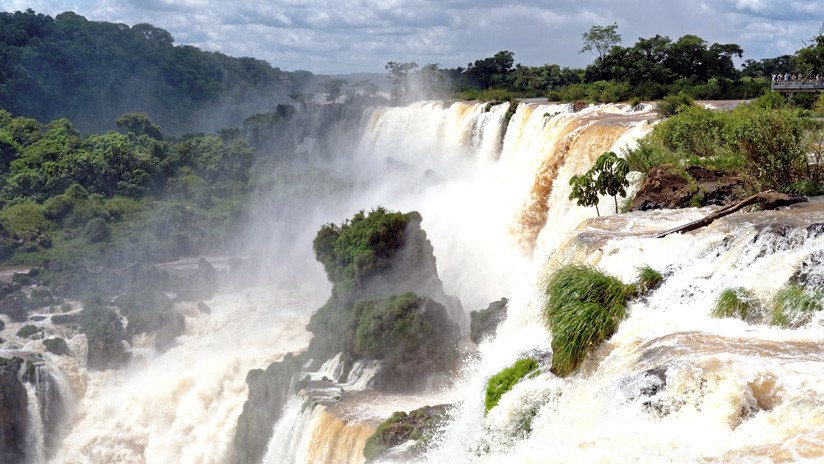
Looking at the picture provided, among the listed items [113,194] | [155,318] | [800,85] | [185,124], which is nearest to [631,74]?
[800,85]

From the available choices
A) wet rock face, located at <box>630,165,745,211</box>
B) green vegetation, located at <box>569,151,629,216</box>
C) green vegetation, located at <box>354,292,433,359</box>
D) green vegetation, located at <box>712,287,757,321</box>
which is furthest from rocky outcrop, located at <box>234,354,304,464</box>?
green vegetation, located at <box>712,287,757,321</box>

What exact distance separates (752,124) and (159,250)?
4322 centimetres

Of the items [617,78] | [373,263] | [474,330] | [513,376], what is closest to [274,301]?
[373,263]

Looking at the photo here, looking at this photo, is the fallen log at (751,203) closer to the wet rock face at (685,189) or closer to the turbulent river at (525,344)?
the turbulent river at (525,344)

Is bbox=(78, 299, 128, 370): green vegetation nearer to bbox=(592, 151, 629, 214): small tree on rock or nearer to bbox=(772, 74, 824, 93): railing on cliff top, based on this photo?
bbox=(592, 151, 629, 214): small tree on rock

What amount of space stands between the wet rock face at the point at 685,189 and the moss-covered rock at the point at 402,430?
22.3ft

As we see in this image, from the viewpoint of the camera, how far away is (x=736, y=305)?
12812 millimetres

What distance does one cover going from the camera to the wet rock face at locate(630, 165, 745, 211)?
20250mm

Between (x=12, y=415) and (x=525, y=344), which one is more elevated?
(x=525, y=344)

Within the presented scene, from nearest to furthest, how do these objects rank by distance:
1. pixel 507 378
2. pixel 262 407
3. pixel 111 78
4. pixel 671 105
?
pixel 507 378
pixel 262 407
pixel 671 105
pixel 111 78

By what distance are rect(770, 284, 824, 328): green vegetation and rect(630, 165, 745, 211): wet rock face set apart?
781 cm

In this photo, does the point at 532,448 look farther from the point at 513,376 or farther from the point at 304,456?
the point at 304,456

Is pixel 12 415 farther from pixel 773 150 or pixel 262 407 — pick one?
pixel 773 150

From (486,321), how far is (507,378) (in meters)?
13.1
